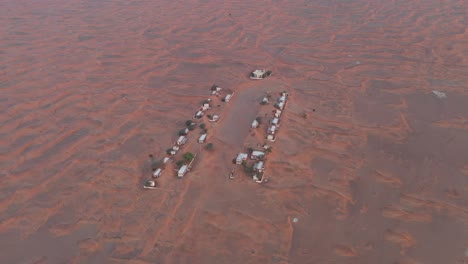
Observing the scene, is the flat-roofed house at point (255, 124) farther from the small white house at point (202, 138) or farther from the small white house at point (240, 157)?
the small white house at point (202, 138)

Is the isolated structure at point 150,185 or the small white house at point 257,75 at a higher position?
the small white house at point 257,75

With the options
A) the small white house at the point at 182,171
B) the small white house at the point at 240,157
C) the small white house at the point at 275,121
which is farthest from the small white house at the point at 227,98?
the small white house at the point at 182,171

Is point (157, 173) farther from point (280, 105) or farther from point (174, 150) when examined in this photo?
point (280, 105)

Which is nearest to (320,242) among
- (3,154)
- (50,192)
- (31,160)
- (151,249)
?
(151,249)

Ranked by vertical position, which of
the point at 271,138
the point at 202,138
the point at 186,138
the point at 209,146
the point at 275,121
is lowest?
the point at 186,138

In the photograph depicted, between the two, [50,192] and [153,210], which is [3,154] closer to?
[50,192]

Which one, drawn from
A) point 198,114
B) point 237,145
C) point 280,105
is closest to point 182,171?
point 237,145

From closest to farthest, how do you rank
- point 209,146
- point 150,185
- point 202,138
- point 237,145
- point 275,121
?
point 150,185, point 209,146, point 237,145, point 202,138, point 275,121

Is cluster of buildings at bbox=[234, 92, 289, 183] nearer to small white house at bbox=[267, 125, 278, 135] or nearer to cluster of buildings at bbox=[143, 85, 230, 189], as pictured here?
small white house at bbox=[267, 125, 278, 135]

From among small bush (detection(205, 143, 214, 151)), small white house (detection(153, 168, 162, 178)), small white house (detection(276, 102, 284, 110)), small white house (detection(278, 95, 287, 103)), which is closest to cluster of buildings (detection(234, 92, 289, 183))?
small white house (detection(276, 102, 284, 110))
